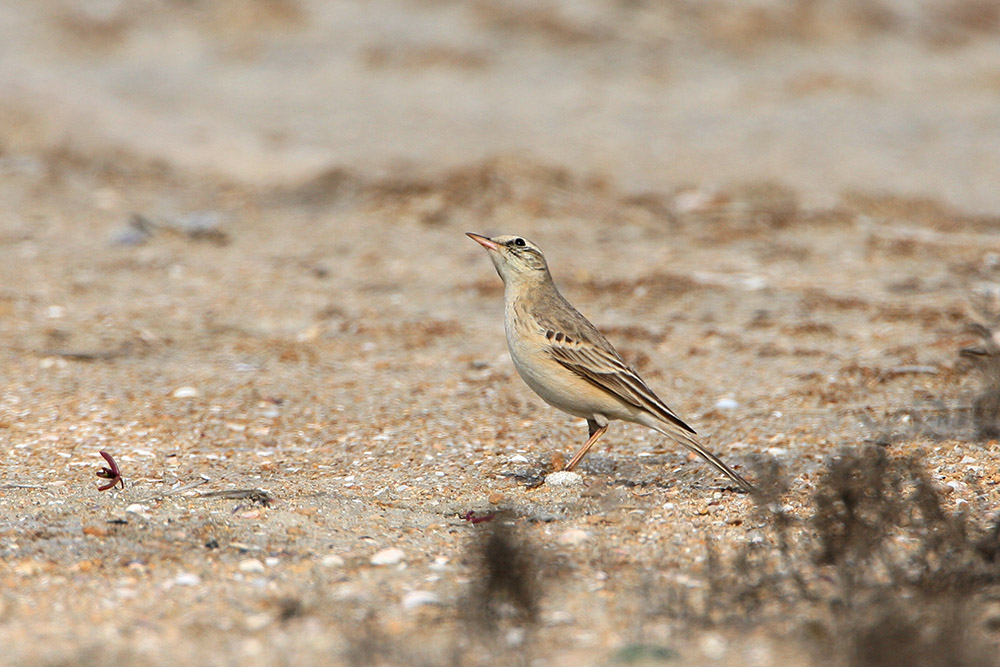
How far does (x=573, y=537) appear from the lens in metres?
4.83

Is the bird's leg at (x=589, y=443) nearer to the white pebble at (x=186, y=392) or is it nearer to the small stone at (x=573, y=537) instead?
the small stone at (x=573, y=537)

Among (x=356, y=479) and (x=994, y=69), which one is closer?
(x=356, y=479)

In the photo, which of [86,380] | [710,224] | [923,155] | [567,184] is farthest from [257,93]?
[86,380]

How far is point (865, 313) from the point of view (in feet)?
29.7

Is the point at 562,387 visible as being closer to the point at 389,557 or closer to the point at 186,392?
the point at 389,557

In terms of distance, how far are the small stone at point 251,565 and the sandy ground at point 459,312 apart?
23mm

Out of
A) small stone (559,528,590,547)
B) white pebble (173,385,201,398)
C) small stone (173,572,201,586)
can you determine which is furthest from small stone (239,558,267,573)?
white pebble (173,385,201,398)

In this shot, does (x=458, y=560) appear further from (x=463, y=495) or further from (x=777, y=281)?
(x=777, y=281)

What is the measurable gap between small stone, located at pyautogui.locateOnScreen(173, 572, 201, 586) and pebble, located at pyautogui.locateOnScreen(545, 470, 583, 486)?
1.94 m

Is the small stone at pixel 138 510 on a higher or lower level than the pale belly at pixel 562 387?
lower

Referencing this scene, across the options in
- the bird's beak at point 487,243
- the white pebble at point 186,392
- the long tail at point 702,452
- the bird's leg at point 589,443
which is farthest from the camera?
the white pebble at point 186,392

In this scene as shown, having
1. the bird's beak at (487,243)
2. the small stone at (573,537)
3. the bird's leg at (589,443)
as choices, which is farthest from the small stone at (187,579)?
the bird's beak at (487,243)

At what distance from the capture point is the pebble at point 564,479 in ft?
18.7

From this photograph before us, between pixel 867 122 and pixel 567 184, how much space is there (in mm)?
6110
